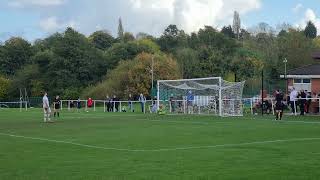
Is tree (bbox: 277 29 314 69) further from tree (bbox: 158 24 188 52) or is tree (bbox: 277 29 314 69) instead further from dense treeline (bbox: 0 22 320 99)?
tree (bbox: 158 24 188 52)

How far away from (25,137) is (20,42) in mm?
100998

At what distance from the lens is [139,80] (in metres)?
94.1

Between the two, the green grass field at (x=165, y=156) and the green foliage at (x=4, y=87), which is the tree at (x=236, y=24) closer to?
the green foliage at (x=4, y=87)

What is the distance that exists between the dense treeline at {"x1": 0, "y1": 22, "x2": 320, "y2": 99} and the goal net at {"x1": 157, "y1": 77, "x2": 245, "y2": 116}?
32222mm

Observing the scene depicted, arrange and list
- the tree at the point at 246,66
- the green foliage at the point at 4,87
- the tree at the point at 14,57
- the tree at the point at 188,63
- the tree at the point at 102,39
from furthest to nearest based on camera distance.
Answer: the tree at the point at 102,39, the tree at the point at 14,57, the green foliage at the point at 4,87, the tree at the point at 188,63, the tree at the point at 246,66

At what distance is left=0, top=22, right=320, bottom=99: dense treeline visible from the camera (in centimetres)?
9394

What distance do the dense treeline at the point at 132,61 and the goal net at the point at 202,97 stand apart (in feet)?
106

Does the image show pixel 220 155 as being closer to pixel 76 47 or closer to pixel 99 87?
pixel 99 87

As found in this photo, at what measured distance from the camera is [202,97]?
47.0 m

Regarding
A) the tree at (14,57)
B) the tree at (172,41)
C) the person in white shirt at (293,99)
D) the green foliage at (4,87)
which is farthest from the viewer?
the tree at (172,41)

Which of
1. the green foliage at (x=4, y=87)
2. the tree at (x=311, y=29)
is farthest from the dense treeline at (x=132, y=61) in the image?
the tree at (x=311, y=29)

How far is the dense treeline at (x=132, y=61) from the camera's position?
9394 cm

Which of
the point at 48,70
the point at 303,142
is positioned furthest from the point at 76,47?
the point at 303,142

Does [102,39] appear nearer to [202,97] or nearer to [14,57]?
[14,57]
